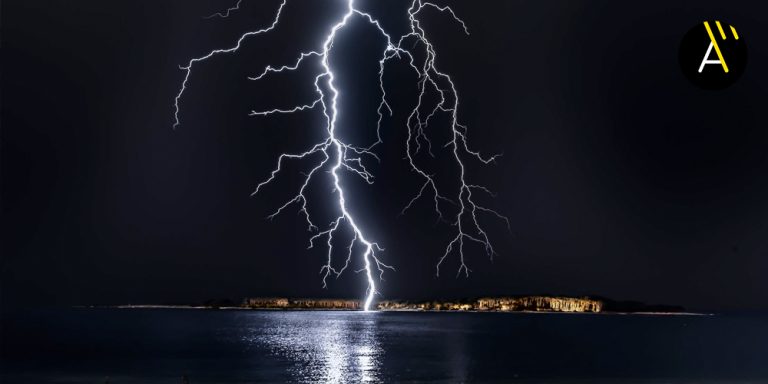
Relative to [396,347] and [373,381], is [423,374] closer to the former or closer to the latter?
[373,381]

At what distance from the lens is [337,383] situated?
2850 cm

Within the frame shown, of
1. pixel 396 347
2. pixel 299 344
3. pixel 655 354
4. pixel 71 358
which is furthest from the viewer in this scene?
pixel 299 344

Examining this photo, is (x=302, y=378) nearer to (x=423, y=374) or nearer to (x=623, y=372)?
(x=423, y=374)

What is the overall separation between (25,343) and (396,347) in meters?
21.8

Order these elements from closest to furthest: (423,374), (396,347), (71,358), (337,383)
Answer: (337,383)
(423,374)
(71,358)
(396,347)

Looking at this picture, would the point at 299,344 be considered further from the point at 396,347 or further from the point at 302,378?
the point at 302,378

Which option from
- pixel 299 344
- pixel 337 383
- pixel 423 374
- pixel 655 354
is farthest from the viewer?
pixel 299 344

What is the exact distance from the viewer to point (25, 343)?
53.0 metres

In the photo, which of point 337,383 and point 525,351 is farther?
point 525,351

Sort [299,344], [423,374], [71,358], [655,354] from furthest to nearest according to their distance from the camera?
[299,344], [655,354], [71,358], [423,374]

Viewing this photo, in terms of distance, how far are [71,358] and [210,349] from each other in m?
8.38

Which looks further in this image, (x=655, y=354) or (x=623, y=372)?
(x=655, y=354)

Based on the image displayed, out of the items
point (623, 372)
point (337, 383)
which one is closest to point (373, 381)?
point (337, 383)

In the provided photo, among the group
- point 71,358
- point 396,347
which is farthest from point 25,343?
point 396,347
